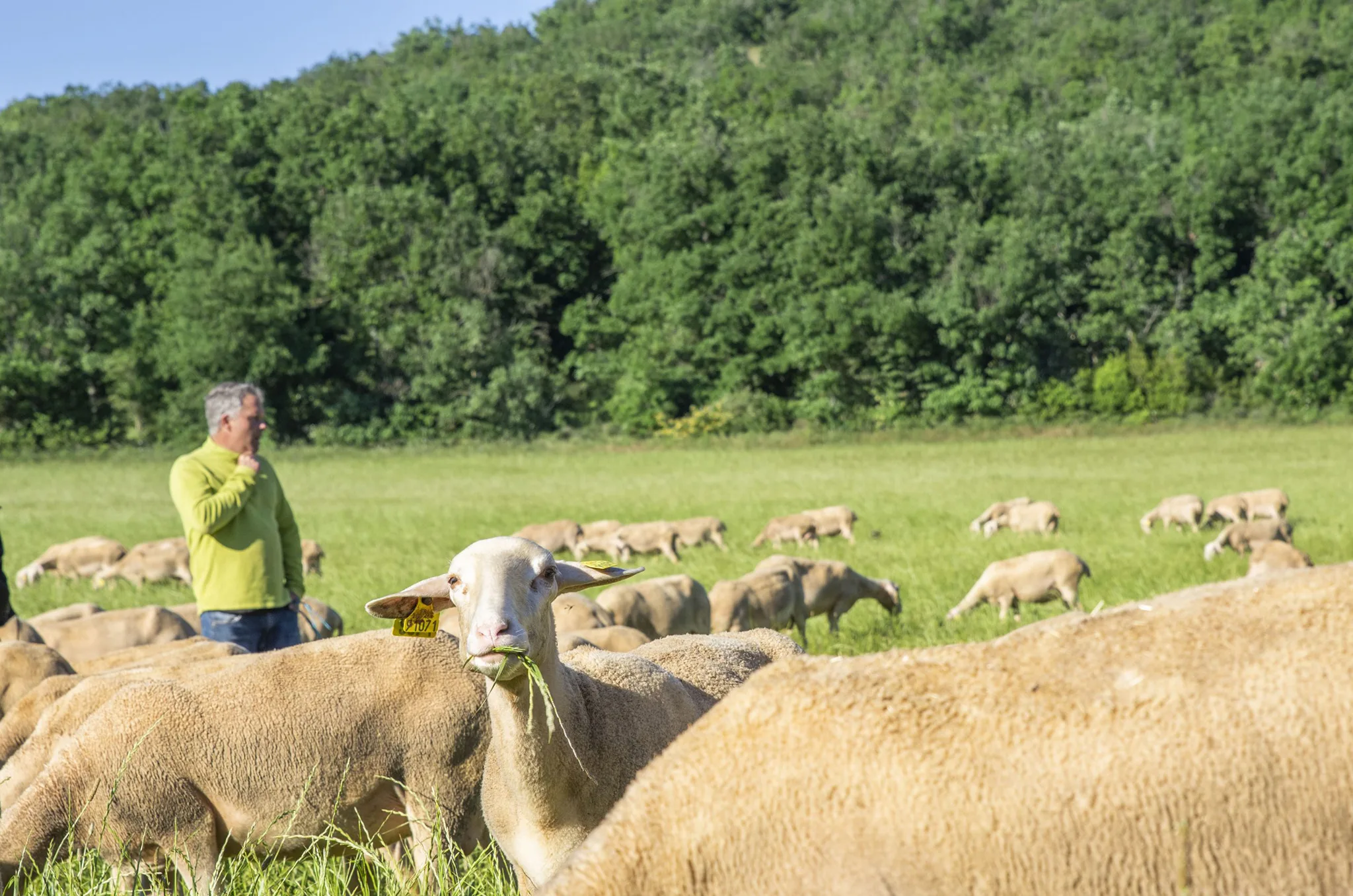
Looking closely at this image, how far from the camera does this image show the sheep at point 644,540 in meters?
21.3

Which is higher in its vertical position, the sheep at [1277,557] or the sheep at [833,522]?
the sheep at [1277,557]

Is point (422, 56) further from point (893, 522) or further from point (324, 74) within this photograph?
point (893, 522)

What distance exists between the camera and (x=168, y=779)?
203 inches

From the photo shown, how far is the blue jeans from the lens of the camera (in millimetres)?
7277

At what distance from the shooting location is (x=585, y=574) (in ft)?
15.2

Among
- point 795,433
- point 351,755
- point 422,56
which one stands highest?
point 422,56

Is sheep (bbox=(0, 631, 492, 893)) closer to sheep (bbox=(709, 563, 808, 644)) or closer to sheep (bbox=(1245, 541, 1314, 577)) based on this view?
sheep (bbox=(709, 563, 808, 644))

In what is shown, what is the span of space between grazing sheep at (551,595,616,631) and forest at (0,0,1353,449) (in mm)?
40525

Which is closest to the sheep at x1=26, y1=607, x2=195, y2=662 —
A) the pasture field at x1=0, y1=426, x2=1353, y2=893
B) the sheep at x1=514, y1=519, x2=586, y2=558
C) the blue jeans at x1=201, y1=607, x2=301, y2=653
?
the pasture field at x1=0, y1=426, x2=1353, y2=893

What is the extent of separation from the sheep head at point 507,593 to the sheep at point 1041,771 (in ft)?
6.64

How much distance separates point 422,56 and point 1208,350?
3493 inches

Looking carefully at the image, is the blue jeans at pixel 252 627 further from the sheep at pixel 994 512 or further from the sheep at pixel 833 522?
the sheep at pixel 994 512

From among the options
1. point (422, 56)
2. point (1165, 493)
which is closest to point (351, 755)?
point (1165, 493)

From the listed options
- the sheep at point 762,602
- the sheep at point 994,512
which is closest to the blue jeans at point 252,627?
the sheep at point 762,602
